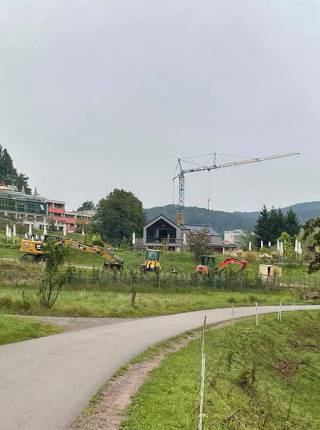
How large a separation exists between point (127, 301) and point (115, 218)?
7156 centimetres

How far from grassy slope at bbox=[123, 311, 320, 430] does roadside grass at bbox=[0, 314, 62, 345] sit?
469cm

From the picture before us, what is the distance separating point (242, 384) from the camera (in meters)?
14.2

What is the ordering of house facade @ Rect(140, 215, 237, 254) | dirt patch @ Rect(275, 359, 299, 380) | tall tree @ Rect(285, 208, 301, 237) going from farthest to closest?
tall tree @ Rect(285, 208, 301, 237) < house facade @ Rect(140, 215, 237, 254) < dirt patch @ Rect(275, 359, 299, 380)

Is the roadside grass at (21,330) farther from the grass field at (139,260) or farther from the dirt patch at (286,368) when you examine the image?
the grass field at (139,260)

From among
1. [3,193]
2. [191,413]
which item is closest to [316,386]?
[191,413]

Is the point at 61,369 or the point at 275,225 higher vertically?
the point at 275,225

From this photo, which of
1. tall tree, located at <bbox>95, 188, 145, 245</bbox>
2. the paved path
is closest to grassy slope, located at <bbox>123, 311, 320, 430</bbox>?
the paved path

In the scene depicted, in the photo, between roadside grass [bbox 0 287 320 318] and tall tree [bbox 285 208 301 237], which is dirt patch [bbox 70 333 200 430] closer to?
roadside grass [bbox 0 287 320 318]

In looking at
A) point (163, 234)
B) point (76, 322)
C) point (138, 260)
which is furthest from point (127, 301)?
point (163, 234)

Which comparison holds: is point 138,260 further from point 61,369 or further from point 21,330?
point 61,369

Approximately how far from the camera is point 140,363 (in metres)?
13.9

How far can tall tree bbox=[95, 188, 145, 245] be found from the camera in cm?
10119

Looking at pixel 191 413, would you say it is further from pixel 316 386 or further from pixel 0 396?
pixel 316 386

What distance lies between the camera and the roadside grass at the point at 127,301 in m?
24.8
